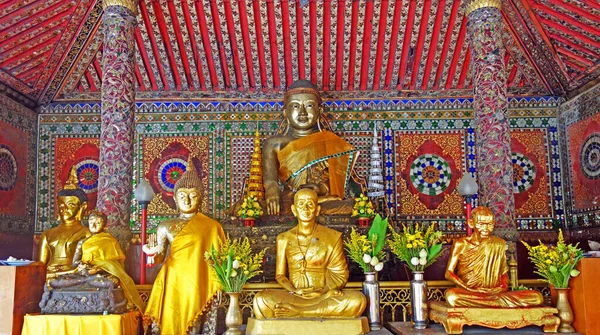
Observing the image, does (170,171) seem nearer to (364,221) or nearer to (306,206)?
(364,221)

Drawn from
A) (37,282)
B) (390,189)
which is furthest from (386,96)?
(37,282)

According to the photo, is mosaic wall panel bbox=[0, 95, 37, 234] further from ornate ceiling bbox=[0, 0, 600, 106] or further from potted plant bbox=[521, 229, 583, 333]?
potted plant bbox=[521, 229, 583, 333]

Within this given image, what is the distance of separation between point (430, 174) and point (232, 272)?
5.83 meters

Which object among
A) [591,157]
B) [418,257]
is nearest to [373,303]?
[418,257]

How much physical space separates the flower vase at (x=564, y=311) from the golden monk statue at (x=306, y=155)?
4139 mm

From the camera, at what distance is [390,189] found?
10398 mm

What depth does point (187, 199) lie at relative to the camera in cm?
606

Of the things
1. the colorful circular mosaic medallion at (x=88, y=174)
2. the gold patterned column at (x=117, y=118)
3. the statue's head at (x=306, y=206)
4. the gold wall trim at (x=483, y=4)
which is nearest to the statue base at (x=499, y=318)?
the statue's head at (x=306, y=206)

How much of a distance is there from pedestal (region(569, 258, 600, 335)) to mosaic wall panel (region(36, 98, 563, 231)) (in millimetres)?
4790

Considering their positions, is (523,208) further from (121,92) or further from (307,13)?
(121,92)

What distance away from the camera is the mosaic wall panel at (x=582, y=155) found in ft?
30.6

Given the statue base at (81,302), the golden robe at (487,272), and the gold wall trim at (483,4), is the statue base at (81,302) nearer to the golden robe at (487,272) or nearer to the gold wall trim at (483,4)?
the golden robe at (487,272)

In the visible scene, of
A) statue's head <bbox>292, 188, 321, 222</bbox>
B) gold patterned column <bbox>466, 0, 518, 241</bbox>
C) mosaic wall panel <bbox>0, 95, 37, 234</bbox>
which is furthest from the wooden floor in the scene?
mosaic wall panel <bbox>0, 95, 37, 234</bbox>

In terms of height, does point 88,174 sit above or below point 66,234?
above
